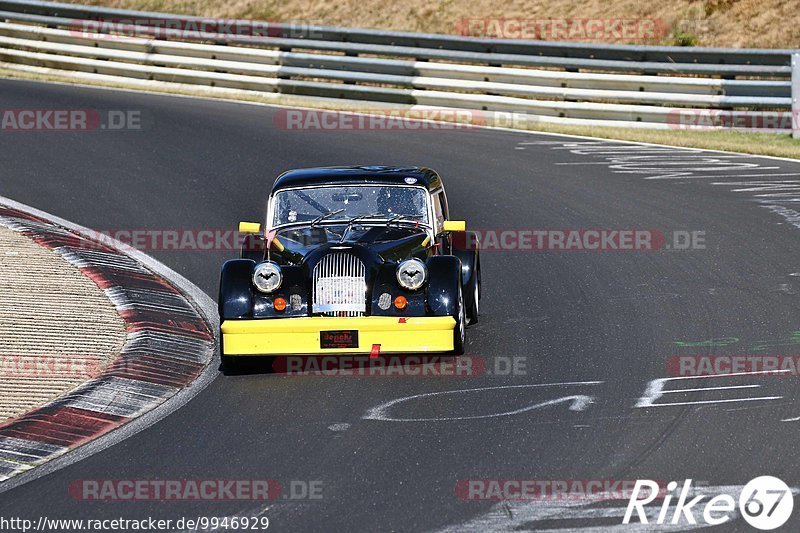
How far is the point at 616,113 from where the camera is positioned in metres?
19.0

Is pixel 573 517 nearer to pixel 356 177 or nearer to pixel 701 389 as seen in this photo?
pixel 701 389

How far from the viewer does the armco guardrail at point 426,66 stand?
727 inches

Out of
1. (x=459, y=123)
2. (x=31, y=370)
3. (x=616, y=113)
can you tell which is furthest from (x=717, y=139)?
(x=31, y=370)

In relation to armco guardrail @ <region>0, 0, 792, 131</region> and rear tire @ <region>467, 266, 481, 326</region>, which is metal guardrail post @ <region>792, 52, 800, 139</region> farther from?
rear tire @ <region>467, 266, 481, 326</region>

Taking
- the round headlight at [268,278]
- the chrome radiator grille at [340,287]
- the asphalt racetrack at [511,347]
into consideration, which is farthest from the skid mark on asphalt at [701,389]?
the round headlight at [268,278]

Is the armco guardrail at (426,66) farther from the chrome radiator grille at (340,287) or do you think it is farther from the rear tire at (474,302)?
the chrome radiator grille at (340,287)

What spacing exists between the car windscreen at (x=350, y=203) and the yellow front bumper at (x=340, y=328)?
1668 millimetres

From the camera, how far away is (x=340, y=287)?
30.9 ft

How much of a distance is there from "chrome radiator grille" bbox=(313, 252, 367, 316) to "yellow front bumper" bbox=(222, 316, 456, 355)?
213 millimetres

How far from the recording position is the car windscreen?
420 inches

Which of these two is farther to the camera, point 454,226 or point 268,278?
point 454,226

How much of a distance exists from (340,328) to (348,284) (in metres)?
0.46

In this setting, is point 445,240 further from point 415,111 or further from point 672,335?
point 415,111

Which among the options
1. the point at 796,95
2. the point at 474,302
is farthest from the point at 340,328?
the point at 796,95
